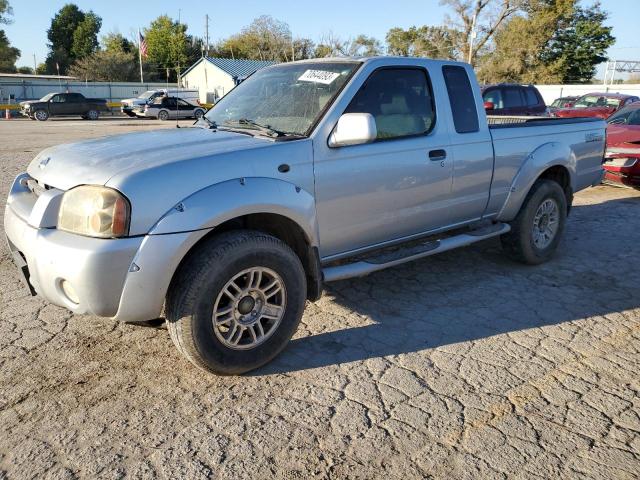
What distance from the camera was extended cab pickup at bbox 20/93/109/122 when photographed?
98.8 ft

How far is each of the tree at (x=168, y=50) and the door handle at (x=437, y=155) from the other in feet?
229

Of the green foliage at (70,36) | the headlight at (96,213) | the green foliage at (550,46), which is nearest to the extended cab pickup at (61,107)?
the headlight at (96,213)

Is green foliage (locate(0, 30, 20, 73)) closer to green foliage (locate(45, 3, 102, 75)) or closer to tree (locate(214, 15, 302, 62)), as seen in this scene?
green foliage (locate(45, 3, 102, 75))

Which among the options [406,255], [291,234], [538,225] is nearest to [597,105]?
[538,225]

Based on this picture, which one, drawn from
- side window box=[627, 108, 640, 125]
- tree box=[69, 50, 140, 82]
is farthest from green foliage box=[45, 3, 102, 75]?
side window box=[627, 108, 640, 125]

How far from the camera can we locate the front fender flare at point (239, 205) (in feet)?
9.31

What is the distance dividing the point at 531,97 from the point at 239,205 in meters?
14.2

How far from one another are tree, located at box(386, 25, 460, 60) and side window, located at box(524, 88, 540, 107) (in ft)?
99.6

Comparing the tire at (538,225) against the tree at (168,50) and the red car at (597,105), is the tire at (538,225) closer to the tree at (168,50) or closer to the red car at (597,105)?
the red car at (597,105)

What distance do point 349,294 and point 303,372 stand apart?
52.7 inches

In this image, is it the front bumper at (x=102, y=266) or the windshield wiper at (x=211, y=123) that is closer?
the front bumper at (x=102, y=266)

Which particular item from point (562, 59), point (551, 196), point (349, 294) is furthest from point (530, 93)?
point (562, 59)

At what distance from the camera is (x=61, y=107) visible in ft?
101

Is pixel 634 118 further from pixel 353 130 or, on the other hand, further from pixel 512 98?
pixel 353 130
